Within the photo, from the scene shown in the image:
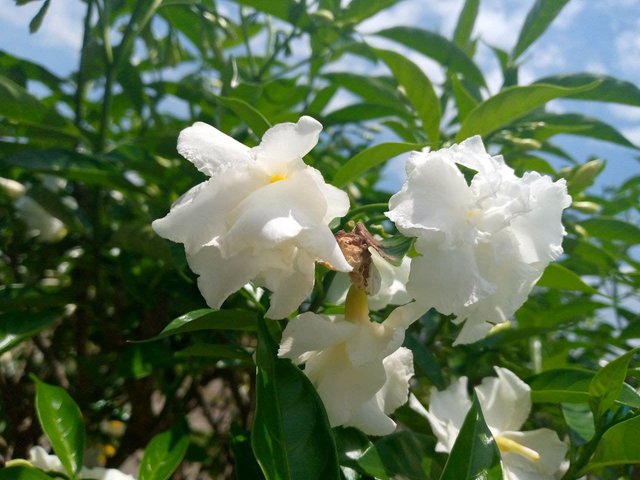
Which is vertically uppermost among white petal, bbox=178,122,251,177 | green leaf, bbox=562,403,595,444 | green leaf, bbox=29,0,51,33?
white petal, bbox=178,122,251,177

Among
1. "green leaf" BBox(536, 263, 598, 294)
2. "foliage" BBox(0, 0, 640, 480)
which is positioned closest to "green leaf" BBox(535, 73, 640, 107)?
"foliage" BBox(0, 0, 640, 480)

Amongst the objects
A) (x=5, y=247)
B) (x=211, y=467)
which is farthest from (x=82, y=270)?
(x=211, y=467)

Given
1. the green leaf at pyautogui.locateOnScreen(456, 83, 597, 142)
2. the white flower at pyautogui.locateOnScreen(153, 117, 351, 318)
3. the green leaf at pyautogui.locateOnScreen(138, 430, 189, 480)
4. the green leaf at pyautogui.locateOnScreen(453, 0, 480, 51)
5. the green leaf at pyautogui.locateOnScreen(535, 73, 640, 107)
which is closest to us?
the white flower at pyautogui.locateOnScreen(153, 117, 351, 318)

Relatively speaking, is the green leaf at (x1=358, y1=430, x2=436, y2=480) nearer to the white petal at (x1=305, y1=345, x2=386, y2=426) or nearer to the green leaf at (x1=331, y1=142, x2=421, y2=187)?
the white petal at (x1=305, y1=345, x2=386, y2=426)

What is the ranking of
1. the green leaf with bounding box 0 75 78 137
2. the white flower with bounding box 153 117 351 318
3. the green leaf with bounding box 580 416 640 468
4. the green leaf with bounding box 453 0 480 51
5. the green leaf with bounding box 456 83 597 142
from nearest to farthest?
the white flower with bounding box 153 117 351 318 < the green leaf with bounding box 580 416 640 468 < the green leaf with bounding box 456 83 597 142 < the green leaf with bounding box 0 75 78 137 < the green leaf with bounding box 453 0 480 51

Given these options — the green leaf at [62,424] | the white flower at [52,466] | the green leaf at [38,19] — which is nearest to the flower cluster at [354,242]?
the green leaf at [62,424]

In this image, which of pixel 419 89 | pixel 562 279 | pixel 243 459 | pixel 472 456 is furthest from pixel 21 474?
pixel 419 89

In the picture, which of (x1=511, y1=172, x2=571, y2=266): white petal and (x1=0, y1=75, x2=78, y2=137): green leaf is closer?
(x1=511, y1=172, x2=571, y2=266): white petal

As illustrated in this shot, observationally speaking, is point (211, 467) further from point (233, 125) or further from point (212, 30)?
point (212, 30)
